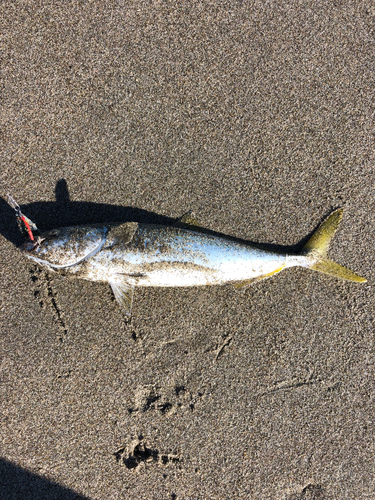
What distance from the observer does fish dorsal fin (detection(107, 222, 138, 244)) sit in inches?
94.8

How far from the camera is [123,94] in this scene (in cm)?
265

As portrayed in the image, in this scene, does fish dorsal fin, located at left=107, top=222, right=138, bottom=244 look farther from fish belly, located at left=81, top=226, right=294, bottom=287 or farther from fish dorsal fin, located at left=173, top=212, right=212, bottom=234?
fish dorsal fin, located at left=173, top=212, right=212, bottom=234

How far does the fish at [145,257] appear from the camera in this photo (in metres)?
2.40

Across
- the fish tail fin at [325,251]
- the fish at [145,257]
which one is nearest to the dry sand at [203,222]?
the fish tail fin at [325,251]

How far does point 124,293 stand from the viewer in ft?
8.15

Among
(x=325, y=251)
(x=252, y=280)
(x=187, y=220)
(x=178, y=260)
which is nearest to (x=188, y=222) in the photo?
(x=187, y=220)

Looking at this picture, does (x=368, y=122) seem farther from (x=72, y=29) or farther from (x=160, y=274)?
(x=72, y=29)

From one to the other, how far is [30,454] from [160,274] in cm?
195

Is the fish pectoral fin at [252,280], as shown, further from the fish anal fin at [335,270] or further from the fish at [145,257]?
the fish anal fin at [335,270]

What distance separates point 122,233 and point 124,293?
0.49 metres

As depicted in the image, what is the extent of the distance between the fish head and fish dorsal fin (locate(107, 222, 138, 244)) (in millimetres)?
63

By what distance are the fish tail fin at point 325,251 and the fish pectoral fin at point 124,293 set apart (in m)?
1.52

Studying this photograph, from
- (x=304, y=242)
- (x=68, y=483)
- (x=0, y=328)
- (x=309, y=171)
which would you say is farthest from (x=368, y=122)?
(x=68, y=483)

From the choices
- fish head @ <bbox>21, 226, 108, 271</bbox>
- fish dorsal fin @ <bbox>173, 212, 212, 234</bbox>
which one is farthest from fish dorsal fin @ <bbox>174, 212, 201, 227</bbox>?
fish head @ <bbox>21, 226, 108, 271</bbox>
